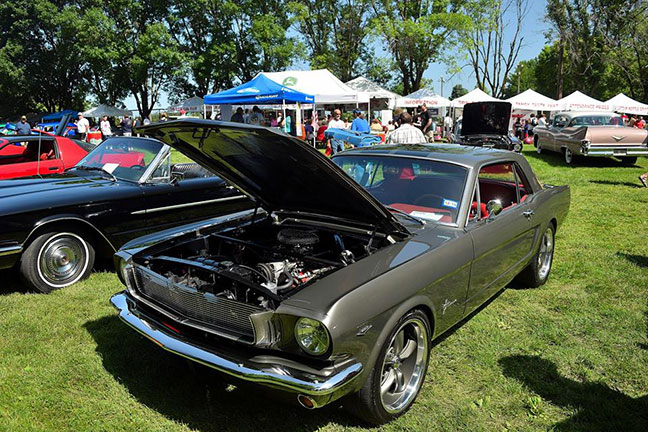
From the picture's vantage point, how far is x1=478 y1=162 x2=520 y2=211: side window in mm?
4031

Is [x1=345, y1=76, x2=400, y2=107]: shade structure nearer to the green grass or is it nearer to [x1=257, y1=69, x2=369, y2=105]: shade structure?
[x1=257, y1=69, x2=369, y2=105]: shade structure

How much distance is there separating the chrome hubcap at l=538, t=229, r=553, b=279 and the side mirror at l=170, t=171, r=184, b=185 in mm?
4054

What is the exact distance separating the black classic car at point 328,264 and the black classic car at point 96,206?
1.56 metres

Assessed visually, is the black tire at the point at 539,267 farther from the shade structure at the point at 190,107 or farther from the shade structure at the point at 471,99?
the shade structure at the point at 190,107

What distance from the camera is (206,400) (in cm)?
276

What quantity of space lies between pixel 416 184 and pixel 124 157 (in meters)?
3.71

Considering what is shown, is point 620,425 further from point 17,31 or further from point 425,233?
point 17,31

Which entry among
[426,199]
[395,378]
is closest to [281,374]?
[395,378]

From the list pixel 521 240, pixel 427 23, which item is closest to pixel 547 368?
pixel 521 240

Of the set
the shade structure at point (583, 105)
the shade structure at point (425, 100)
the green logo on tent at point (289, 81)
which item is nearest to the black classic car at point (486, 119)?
the green logo on tent at point (289, 81)

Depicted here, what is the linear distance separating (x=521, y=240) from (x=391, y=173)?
129cm

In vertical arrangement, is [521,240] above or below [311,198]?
below

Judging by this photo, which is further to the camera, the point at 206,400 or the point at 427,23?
the point at 427,23

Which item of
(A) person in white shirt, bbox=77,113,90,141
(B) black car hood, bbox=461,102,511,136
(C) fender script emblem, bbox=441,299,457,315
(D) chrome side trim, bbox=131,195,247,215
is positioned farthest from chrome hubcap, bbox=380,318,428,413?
(A) person in white shirt, bbox=77,113,90,141
